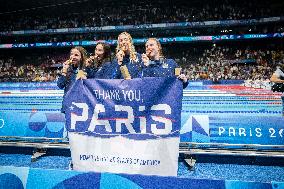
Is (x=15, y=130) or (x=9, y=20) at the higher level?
(x=9, y=20)

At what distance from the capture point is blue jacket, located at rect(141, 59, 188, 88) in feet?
12.3

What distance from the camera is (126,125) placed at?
3141 mm

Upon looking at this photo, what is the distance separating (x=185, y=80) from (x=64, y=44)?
32.2 metres

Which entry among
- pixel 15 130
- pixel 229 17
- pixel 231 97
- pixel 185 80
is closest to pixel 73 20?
pixel 229 17

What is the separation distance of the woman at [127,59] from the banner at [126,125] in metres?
0.64

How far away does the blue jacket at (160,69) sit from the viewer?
12.3 feet

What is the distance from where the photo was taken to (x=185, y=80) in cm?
324

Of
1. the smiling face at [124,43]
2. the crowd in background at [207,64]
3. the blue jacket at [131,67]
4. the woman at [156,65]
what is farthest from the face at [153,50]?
the crowd in background at [207,64]

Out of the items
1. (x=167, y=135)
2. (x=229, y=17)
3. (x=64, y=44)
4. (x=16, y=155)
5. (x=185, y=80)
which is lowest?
(x=16, y=155)

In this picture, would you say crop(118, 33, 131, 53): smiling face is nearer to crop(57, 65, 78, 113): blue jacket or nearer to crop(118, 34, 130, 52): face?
crop(118, 34, 130, 52): face

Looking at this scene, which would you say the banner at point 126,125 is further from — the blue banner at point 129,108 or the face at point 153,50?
the face at point 153,50

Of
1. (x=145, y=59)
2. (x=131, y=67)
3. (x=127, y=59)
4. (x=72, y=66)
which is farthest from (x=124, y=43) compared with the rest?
(x=72, y=66)

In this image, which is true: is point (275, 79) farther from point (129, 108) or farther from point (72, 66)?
point (72, 66)

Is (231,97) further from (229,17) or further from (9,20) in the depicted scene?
(9,20)
